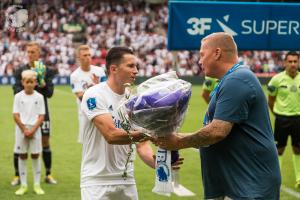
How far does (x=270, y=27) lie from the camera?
32.4ft

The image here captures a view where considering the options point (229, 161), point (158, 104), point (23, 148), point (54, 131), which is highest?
point (158, 104)

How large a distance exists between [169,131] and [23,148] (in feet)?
18.0

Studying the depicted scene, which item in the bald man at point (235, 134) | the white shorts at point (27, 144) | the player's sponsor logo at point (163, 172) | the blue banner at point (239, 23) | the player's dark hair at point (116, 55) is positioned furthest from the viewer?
the blue banner at point (239, 23)

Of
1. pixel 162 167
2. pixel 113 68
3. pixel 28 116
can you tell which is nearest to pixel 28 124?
pixel 28 116

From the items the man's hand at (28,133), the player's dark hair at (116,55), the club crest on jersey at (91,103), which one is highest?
the player's dark hair at (116,55)

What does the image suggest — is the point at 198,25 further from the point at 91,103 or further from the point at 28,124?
the point at 91,103

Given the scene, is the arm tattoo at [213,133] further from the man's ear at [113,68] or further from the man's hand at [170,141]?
the man's ear at [113,68]

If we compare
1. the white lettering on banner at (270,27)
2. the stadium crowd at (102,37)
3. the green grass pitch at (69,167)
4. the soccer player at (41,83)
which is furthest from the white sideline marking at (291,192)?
the stadium crowd at (102,37)

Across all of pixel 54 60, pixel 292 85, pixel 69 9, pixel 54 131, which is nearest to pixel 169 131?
pixel 292 85

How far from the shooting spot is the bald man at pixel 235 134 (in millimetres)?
4367

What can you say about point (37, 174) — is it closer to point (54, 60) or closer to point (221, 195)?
point (221, 195)

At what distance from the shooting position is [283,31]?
9.95 m

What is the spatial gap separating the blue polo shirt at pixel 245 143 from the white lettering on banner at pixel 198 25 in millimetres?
5127

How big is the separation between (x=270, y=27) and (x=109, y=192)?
5506mm
